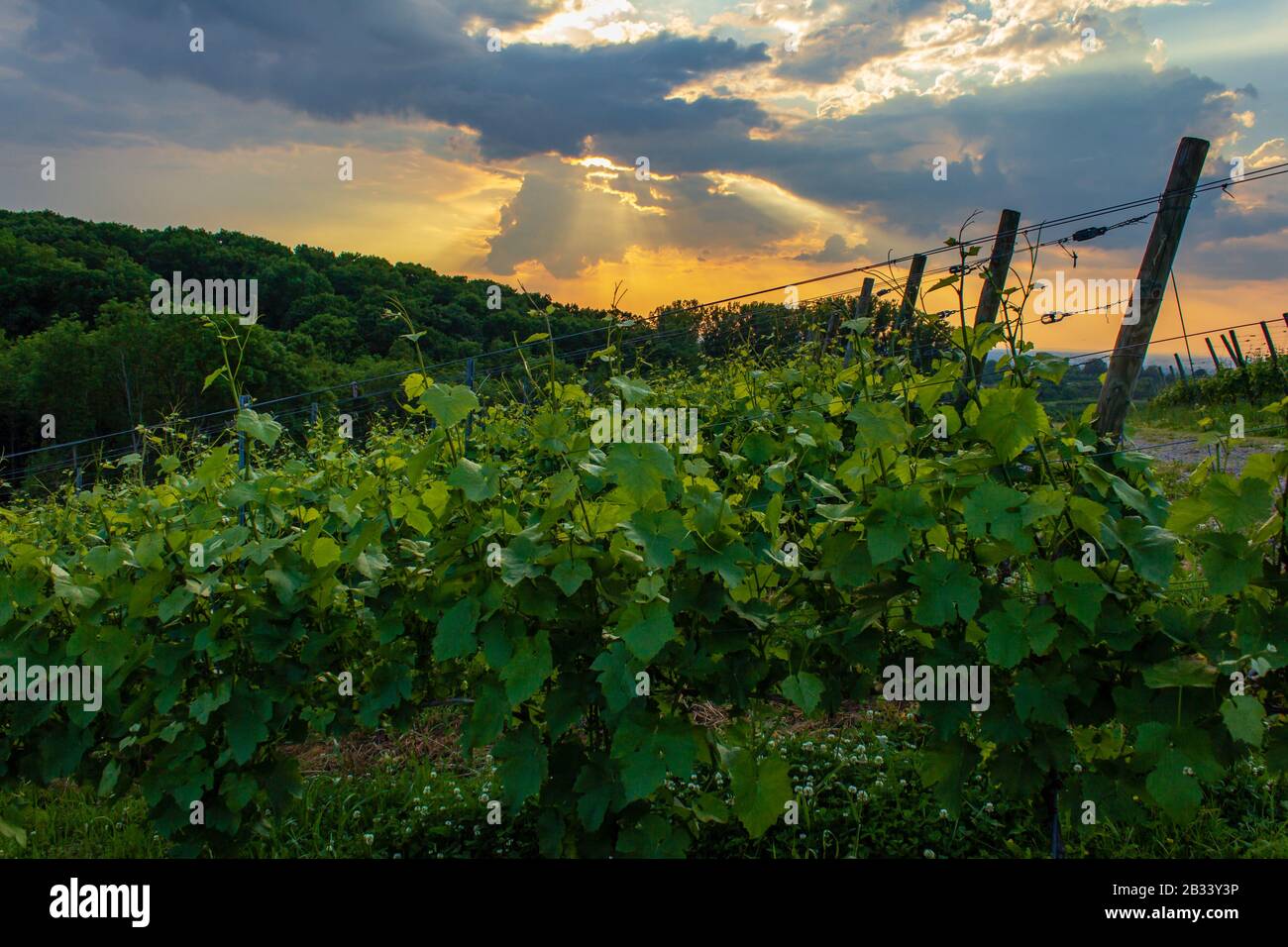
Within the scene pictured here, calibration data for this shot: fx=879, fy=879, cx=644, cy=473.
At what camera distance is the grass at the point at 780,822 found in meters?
3.01

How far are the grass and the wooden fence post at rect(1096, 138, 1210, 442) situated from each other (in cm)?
155

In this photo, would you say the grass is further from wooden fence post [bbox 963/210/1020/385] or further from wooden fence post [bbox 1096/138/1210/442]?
wooden fence post [bbox 963/210/1020/385]

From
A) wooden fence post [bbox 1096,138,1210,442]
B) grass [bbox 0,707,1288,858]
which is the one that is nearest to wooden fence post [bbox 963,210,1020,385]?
wooden fence post [bbox 1096,138,1210,442]

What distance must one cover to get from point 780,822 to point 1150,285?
2.80m

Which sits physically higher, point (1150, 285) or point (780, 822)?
point (1150, 285)

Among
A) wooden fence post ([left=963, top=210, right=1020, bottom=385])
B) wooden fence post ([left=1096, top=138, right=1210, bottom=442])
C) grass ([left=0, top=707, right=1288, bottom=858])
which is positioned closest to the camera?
grass ([left=0, top=707, right=1288, bottom=858])

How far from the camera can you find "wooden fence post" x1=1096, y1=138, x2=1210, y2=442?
12.4 feet

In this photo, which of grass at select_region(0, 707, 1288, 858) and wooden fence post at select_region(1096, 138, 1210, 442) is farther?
wooden fence post at select_region(1096, 138, 1210, 442)

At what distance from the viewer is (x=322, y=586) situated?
2.49m

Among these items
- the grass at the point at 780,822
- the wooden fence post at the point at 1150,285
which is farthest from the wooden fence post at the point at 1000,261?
the grass at the point at 780,822

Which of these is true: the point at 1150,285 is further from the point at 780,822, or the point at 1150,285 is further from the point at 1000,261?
the point at 780,822

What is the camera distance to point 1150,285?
12.7 ft

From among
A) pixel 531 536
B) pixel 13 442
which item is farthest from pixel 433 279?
pixel 13 442

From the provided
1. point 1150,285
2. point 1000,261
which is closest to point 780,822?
point 1150,285
